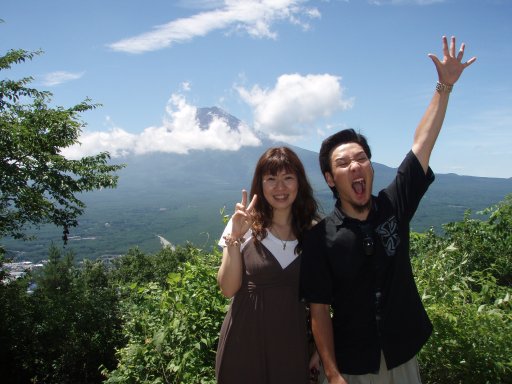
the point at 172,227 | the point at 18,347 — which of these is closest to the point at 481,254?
the point at 18,347

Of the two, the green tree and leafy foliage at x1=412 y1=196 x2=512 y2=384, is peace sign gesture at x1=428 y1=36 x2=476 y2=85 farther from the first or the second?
the green tree

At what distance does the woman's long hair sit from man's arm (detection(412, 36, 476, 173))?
2.34 ft

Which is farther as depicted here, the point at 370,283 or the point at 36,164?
the point at 36,164

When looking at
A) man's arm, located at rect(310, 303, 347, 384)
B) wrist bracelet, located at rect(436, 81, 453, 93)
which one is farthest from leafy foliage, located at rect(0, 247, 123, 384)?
wrist bracelet, located at rect(436, 81, 453, 93)

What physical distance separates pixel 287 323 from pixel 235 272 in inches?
16.6

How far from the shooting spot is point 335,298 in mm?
2264

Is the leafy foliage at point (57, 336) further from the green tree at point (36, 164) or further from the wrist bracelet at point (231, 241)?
the wrist bracelet at point (231, 241)

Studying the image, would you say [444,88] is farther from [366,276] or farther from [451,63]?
[366,276]

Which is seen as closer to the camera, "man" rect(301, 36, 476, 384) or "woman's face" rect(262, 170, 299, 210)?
"man" rect(301, 36, 476, 384)

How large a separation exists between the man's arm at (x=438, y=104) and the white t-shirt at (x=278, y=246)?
35.5 inches

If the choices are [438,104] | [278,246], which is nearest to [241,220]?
[278,246]

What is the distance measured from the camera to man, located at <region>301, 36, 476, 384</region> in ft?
7.13

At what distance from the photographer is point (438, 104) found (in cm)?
247

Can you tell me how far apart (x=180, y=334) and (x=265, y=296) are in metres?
0.78
